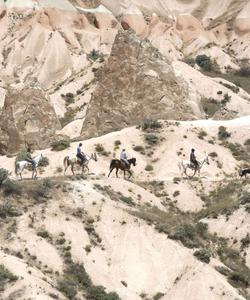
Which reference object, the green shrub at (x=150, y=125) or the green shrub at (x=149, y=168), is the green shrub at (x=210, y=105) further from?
the green shrub at (x=149, y=168)

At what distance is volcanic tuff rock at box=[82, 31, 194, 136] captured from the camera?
78.2m

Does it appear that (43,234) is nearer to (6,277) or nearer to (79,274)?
(79,274)

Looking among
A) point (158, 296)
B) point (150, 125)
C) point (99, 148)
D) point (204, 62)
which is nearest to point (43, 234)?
point (158, 296)

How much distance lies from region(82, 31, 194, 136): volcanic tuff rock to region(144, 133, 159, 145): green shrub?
8.50 m

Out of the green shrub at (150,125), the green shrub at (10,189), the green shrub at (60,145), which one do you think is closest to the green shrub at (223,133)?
the green shrub at (150,125)

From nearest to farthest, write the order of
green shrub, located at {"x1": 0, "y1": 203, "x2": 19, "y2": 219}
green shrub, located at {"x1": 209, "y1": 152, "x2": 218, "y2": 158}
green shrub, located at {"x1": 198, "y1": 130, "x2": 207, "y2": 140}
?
green shrub, located at {"x1": 0, "y1": 203, "x2": 19, "y2": 219}
green shrub, located at {"x1": 209, "y1": 152, "x2": 218, "y2": 158}
green shrub, located at {"x1": 198, "y1": 130, "x2": 207, "y2": 140}

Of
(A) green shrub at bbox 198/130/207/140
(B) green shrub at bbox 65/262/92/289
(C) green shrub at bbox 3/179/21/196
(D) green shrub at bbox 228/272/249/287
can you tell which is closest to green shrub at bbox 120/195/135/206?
(C) green shrub at bbox 3/179/21/196

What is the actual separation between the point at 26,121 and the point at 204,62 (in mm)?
72985

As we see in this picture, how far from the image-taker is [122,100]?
7938cm

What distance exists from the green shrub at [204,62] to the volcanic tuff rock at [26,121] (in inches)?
2679

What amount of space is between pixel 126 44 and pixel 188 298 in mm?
45970

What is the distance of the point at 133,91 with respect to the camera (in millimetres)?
79625

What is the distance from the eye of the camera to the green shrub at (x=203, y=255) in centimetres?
4231

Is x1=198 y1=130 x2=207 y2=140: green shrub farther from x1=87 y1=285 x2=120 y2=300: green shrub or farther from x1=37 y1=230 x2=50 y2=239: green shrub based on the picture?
x1=87 y1=285 x2=120 y2=300: green shrub
